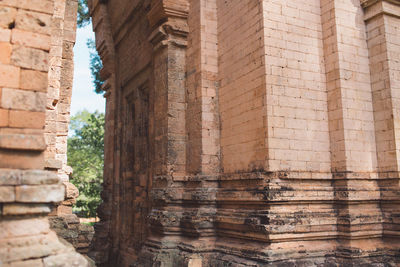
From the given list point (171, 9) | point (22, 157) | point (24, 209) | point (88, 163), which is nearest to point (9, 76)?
point (22, 157)

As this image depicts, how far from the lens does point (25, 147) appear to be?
4074 millimetres

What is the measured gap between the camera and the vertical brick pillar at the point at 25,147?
3.89m

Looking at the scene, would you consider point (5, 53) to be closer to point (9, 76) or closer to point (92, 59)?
point (9, 76)

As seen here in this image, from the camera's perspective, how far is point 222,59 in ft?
27.2

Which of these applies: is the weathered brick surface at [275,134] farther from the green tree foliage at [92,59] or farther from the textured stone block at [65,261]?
the green tree foliage at [92,59]

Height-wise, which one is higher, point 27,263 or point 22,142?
point 22,142

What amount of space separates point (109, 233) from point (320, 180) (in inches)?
334

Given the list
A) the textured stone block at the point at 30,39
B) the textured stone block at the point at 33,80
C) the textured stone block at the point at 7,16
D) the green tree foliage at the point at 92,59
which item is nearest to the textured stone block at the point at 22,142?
the textured stone block at the point at 33,80

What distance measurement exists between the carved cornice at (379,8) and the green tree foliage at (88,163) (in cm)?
2352

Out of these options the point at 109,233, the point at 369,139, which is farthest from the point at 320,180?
the point at 109,233

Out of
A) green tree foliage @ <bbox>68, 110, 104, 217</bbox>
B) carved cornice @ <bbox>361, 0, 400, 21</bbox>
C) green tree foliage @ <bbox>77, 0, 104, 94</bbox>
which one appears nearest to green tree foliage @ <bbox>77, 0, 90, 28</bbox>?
green tree foliage @ <bbox>77, 0, 104, 94</bbox>

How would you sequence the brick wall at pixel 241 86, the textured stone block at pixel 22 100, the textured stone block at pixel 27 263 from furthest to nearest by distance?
1. the brick wall at pixel 241 86
2. the textured stone block at pixel 22 100
3. the textured stone block at pixel 27 263

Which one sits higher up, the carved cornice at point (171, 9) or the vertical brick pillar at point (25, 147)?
the carved cornice at point (171, 9)

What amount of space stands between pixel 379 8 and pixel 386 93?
1.72 m
